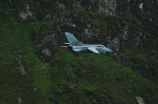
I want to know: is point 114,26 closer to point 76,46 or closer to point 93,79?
point 93,79

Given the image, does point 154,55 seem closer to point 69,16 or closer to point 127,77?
point 127,77

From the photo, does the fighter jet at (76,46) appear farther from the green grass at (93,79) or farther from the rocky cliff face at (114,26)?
the rocky cliff face at (114,26)

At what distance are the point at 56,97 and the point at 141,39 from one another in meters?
56.2

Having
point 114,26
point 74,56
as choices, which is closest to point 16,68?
point 74,56

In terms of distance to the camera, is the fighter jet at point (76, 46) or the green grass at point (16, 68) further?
the green grass at point (16, 68)

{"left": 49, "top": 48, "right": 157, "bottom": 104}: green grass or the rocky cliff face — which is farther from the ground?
the rocky cliff face

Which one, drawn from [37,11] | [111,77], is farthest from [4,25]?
[111,77]

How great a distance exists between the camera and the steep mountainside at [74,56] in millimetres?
74188

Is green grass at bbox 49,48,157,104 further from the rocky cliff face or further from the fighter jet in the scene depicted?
the fighter jet

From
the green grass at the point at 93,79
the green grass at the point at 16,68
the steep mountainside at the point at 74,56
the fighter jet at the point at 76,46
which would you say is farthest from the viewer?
the green grass at the point at 93,79

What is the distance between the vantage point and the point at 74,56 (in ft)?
289

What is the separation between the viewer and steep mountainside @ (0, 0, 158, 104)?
74188 mm

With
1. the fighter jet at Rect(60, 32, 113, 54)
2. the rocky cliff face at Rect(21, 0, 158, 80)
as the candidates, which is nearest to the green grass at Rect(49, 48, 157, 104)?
the rocky cliff face at Rect(21, 0, 158, 80)

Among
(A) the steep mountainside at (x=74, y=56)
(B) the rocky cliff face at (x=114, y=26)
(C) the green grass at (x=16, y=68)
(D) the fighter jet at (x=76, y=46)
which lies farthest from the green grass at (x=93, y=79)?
(D) the fighter jet at (x=76, y=46)
